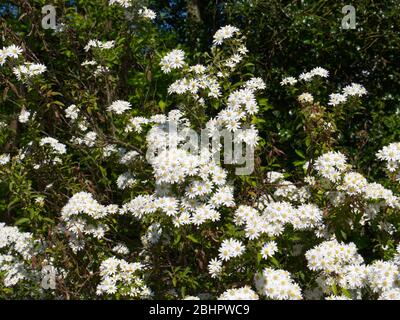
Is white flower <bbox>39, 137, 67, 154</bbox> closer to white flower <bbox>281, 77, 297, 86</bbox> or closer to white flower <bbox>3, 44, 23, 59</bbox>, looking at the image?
white flower <bbox>3, 44, 23, 59</bbox>

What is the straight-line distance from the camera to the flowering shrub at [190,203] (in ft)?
9.42

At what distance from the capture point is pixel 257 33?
4.69 m

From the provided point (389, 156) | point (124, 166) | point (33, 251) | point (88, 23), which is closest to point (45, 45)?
point (88, 23)

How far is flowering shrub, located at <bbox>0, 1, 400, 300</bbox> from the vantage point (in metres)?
2.87

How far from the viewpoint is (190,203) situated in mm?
2912

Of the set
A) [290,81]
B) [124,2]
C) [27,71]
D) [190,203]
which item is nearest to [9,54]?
[27,71]

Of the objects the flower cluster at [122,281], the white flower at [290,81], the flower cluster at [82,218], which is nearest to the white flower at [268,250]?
the flower cluster at [122,281]

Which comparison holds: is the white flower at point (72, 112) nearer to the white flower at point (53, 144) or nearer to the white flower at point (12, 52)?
the white flower at point (53, 144)

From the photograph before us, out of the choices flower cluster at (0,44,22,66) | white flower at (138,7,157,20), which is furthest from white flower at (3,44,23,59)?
white flower at (138,7,157,20)

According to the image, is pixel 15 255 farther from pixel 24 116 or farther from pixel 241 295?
pixel 241 295

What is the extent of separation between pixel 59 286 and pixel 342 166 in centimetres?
183

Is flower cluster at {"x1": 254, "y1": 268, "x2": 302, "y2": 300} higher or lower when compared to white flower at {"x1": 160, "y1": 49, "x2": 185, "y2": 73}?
lower

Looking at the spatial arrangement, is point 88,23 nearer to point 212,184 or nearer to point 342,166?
point 212,184

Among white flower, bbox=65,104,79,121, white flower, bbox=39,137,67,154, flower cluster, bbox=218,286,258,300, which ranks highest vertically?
white flower, bbox=65,104,79,121
